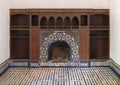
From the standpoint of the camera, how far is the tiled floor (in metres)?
4.49

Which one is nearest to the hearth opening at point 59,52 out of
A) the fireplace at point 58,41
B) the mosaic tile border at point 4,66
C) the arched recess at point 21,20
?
the fireplace at point 58,41

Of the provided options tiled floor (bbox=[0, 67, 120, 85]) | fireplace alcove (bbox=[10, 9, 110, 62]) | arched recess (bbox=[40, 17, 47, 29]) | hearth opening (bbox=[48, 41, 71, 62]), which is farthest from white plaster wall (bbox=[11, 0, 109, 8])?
tiled floor (bbox=[0, 67, 120, 85])

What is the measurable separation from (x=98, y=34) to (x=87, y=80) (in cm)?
195

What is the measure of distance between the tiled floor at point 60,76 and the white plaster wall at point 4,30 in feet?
1.44

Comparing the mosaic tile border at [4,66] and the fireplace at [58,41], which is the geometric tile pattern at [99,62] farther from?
the mosaic tile border at [4,66]

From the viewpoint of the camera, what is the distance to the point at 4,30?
18.1 feet

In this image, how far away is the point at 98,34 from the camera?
20.4 ft

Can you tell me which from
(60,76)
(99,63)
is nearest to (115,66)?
(99,63)

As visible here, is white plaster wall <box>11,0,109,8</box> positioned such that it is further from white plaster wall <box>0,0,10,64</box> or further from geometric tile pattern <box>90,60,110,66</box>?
geometric tile pattern <box>90,60,110,66</box>

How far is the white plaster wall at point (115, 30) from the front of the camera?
16.6ft

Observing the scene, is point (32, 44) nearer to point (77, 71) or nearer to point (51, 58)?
point (51, 58)

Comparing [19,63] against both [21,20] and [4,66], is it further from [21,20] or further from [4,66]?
[21,20]

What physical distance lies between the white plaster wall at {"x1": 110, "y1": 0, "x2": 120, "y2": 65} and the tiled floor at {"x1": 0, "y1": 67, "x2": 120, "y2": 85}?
16.7 inches

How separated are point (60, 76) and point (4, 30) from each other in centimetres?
181
